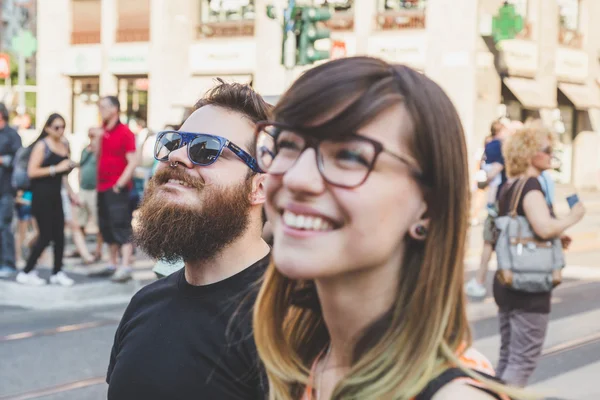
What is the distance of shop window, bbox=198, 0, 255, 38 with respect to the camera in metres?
29.8

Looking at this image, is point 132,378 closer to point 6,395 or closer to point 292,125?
point 292,125

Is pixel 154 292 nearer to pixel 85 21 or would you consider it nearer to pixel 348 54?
pixel 348 54

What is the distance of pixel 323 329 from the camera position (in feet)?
5.90

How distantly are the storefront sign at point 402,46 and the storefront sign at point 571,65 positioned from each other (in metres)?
5.13

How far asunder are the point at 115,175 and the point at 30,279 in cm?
146

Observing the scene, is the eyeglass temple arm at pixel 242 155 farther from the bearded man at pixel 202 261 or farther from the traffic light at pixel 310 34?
the traffic light at pixel 310 34

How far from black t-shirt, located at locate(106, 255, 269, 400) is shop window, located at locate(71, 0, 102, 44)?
1251 inches

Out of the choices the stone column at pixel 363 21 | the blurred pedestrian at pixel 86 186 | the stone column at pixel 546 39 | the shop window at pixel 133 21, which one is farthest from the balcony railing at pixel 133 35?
the blurred pedestrian at pixel 86 186

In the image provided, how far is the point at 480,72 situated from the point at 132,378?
24220 mm

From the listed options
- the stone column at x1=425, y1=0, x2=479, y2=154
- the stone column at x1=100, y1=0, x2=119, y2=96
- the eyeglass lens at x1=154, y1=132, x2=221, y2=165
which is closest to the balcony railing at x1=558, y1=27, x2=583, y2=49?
the stone column at x1=425, y1=0, x2=479, y2=154

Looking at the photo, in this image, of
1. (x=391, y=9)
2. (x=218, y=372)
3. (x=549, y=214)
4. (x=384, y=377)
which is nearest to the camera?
(x=384, y=377)

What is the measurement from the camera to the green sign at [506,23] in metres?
24.8

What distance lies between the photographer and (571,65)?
29.7 meters

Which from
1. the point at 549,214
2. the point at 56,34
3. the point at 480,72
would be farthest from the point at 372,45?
the point at 549,214
